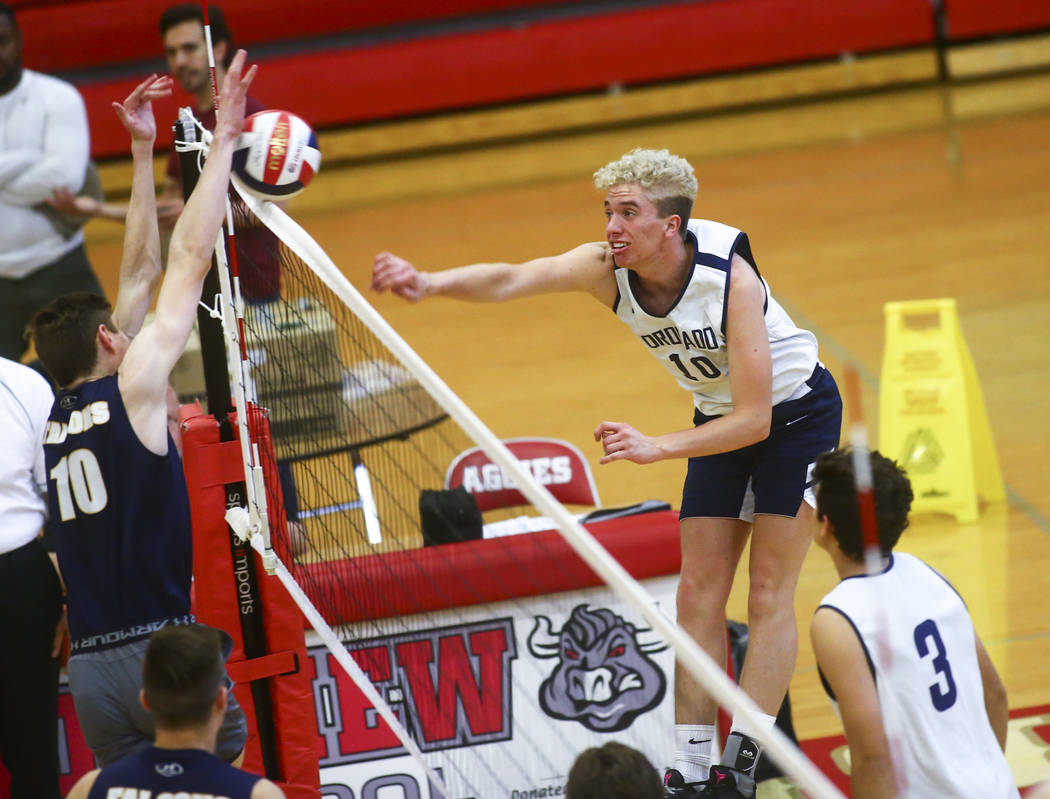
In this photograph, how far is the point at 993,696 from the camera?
319 centimetres

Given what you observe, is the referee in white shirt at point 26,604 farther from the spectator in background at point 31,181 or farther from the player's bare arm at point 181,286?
the spectator in background at point 31,181

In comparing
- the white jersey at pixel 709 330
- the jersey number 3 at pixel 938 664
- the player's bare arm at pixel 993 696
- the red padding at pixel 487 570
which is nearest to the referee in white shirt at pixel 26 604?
the red padding at pixel 487 570

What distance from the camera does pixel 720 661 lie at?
4102 millimetres

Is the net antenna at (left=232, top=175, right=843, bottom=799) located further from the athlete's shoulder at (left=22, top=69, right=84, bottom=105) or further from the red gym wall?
the red gym wall

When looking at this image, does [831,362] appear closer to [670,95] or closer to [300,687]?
[300,687]

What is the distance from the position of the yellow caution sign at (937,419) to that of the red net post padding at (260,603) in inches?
140

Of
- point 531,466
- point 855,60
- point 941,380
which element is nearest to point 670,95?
point 855,60

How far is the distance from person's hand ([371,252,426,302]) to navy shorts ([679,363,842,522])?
1100 millimetres

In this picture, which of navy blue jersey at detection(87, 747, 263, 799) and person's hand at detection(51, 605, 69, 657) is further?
person's hand at detection(51, 605, 69, 657)

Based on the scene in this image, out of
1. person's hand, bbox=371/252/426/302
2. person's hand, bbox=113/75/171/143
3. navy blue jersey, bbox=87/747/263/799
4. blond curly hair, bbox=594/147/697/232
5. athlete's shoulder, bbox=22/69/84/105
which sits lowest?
navy blue jersey, bbox=87/747/263/799

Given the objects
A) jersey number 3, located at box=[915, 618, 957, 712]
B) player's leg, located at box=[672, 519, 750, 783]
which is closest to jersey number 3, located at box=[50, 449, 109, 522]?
player's leg, located at box=[672, 519, 750, 783]

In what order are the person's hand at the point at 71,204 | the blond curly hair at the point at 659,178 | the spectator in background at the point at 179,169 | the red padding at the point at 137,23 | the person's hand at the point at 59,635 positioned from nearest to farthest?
the blond curly hair at the point at 659,178 → the person's hand at the point at 59,635 → the spectator in background at the point at 179,169 → the person's hand at the point at 71,204 → the red padding at the point at 137,23

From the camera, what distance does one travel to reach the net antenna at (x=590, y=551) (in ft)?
6.78

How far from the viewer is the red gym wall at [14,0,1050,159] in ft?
48.2
